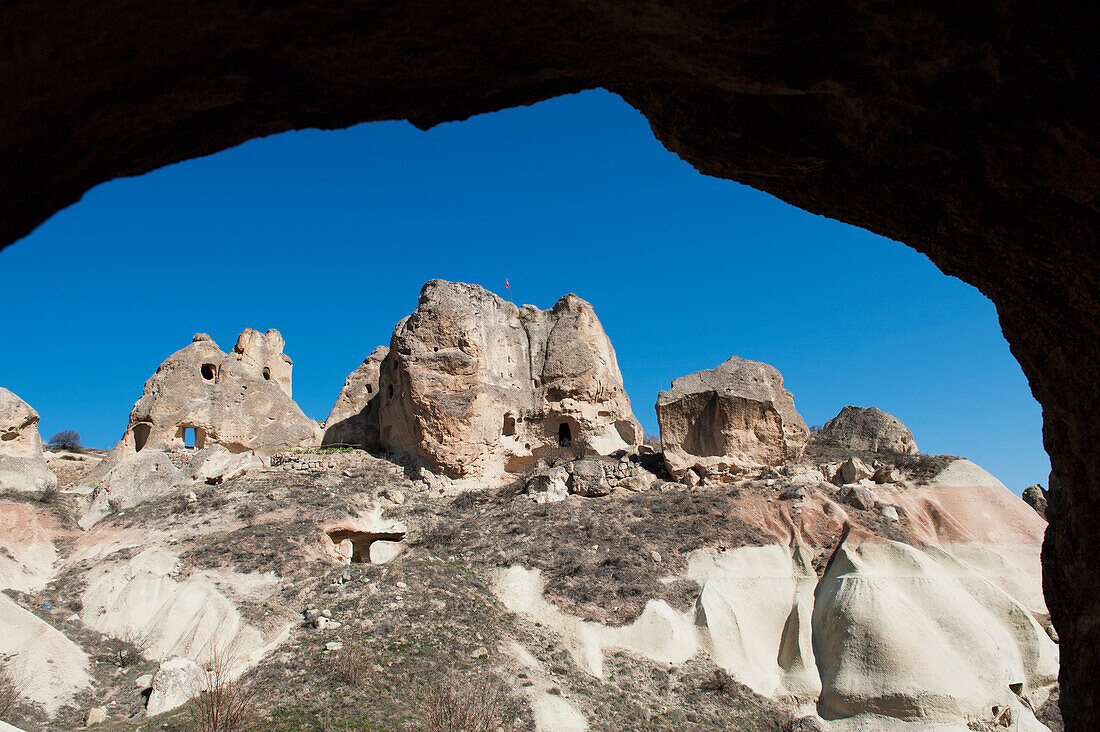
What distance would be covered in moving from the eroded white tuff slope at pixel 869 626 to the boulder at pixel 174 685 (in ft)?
19.2

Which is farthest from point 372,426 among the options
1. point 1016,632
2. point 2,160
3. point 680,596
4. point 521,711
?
point 2,160

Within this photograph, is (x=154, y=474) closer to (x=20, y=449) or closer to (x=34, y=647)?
(x=20, y=449)

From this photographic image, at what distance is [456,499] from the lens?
62.6ft

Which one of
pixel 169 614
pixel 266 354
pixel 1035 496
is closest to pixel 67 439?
pixel 266 354

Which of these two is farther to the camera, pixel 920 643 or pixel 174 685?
pixel 920 643

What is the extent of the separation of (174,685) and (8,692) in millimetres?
2151

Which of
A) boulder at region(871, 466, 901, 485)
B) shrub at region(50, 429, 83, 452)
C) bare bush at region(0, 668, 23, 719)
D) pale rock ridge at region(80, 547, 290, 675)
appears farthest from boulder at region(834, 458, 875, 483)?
shrub at region(50, 429, 83, 452)

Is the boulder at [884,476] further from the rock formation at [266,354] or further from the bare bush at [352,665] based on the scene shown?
the rock formation at [266,354]

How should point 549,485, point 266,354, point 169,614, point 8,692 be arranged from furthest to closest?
point 266,354 < point 549,485 < point 169,614 < point 8,692

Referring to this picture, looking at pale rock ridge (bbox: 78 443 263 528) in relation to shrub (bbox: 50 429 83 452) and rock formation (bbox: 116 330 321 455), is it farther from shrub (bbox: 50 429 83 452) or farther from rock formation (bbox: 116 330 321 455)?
shrub (bbox: 50 429 83 452)

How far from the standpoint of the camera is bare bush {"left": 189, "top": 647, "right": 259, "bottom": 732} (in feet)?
28.0

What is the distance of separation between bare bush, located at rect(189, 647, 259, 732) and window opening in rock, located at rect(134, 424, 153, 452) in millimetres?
12881

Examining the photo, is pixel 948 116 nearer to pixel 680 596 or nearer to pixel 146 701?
pixel 146 701

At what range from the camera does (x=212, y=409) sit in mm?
21406
